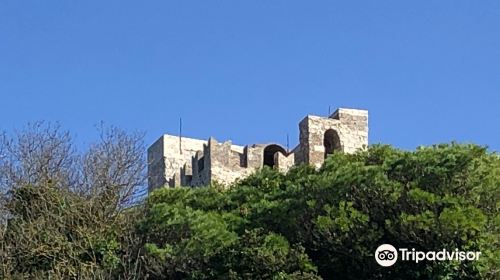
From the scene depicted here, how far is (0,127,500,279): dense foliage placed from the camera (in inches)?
869

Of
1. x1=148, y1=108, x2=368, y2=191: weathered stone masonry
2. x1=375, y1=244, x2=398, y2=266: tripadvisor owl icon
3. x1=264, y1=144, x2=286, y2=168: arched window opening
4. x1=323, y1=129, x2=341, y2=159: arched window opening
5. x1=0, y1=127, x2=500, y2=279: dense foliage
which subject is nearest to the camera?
x1=0, y1=127, x2=500, y2=279: dense foliage

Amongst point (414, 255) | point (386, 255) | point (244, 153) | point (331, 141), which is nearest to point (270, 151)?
point (244, 153)

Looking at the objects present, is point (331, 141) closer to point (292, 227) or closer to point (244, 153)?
point (244, 153)

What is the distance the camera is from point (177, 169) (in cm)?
4753

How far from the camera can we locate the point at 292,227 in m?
24.2

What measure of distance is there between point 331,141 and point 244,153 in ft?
13.1

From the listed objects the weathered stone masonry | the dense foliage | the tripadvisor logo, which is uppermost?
the weathered stone masonry

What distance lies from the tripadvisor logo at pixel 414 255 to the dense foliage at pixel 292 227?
0.11 meters

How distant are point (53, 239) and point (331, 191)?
5982 millimetres

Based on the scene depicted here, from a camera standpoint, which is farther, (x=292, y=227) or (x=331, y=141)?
(x=331, y=141)

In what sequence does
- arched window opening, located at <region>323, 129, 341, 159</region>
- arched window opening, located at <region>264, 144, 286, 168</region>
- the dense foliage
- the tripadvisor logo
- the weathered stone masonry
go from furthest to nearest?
arched window opening, located at <region>264, 144, 286, 168</region> < arched window opening, located at <region>323, 129, 341, 159</region> < the weathered stone masonry < the dense foliage < the tripadvisor logo

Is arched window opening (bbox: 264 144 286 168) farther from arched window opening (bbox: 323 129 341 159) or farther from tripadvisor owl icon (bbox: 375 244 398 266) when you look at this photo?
tripadvisor owl icon (bbox: 375 244 398 266)

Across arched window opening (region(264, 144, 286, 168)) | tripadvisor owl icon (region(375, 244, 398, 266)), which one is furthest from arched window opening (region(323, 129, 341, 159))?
tripadvisor owl icon (region(375, 244, 398, 266))

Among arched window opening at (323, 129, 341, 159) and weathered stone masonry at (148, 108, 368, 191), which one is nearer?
weathered stone masonry at (148, 108, 368, 191)
